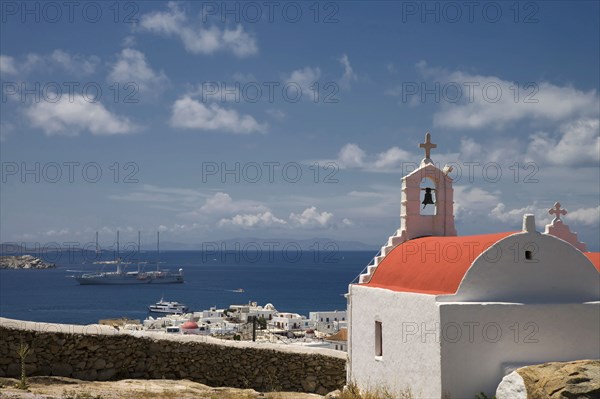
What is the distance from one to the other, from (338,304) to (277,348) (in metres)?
110

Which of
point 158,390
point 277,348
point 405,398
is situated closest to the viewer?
point 405,398

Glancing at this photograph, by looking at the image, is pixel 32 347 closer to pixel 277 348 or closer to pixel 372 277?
pixel 277 348

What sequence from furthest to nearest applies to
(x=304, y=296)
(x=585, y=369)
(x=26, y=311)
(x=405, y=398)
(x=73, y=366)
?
1. (x=304, y=296)
2. (x=26, y=311)
3. (x=73, y=366)
4. (x=405, y=398)
5. (x=585, y=369)

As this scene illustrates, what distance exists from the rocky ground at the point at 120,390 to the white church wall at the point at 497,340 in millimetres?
4148

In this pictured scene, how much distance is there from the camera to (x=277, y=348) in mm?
15719

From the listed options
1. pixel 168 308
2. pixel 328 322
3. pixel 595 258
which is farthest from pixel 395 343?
pixel 168 308

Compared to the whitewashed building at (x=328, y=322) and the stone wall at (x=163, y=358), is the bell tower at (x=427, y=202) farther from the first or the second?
the whitewashed building at (x=328, y=322)

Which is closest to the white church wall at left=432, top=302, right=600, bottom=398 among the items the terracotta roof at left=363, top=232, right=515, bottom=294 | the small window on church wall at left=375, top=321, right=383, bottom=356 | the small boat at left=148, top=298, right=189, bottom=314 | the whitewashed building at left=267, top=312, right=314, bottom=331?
the terracotta roof at left=363, top=232, right=515, bottom=294

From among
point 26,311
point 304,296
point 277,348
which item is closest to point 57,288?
point 26,311

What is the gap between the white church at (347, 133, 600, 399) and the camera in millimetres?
10656

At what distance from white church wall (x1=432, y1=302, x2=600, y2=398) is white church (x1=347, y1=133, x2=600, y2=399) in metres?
0.02

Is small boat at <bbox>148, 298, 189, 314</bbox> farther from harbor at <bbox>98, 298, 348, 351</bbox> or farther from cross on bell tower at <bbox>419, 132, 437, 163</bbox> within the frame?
cross on bell tower at <bbox>419, 132, 437, 163</bbox>

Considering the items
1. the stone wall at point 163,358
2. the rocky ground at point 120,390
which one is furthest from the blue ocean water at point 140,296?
the rocky ground at point 120,390

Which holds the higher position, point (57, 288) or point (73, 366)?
point (73, 366)
